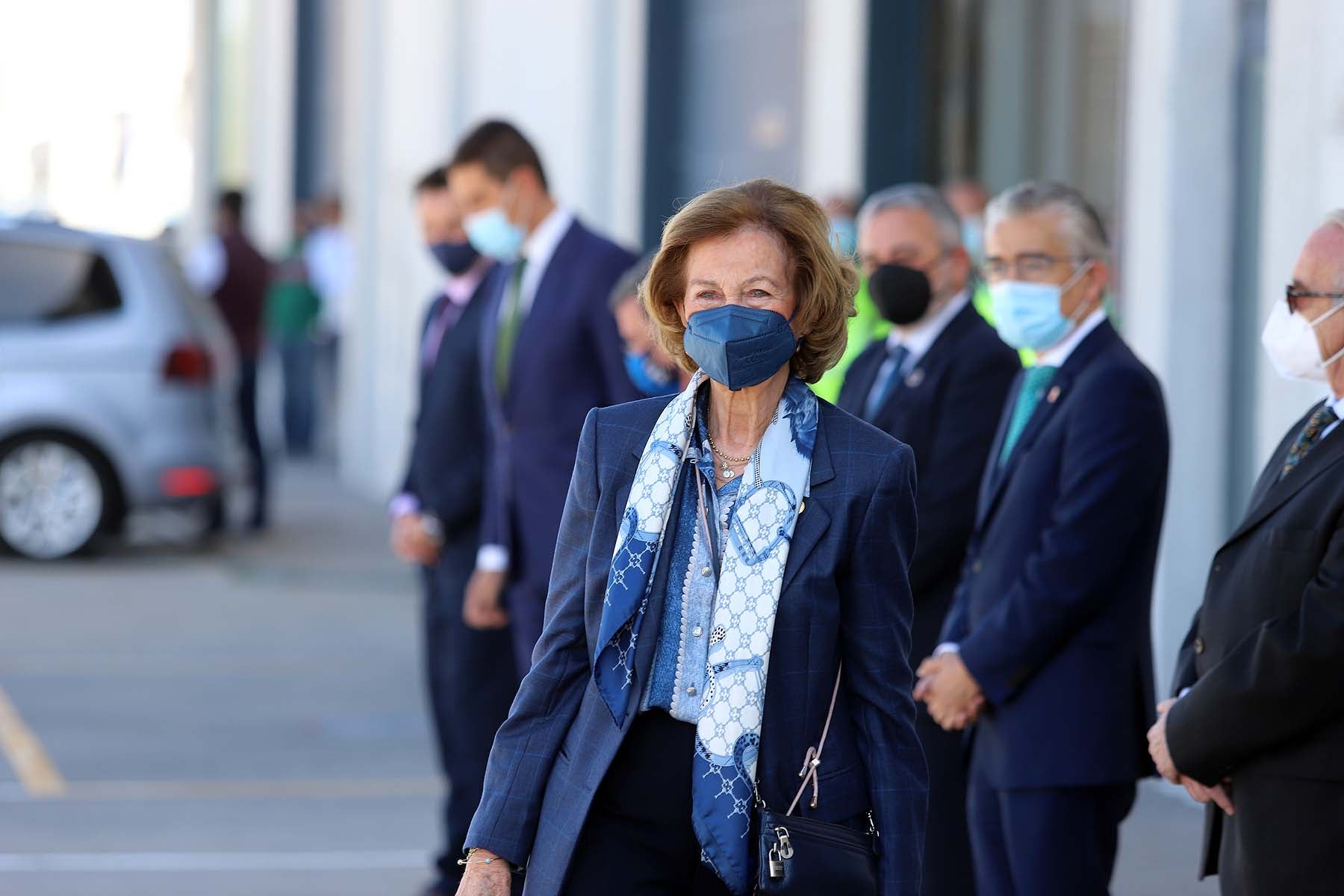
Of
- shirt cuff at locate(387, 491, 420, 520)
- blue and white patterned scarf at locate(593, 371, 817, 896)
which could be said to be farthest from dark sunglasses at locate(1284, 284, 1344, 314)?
shirt cuff at locate(387, 491, 420, 520)

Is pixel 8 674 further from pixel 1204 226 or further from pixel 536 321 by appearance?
pixel 1204 226

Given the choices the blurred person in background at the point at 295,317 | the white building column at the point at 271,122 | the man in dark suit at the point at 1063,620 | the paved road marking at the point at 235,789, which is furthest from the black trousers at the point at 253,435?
the man in dark suit at the point at 1063,620

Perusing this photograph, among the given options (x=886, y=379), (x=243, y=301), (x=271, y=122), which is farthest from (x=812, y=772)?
(x=271, y=122)

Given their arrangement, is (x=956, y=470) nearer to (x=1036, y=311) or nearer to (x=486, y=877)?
(x=1036, y=311)

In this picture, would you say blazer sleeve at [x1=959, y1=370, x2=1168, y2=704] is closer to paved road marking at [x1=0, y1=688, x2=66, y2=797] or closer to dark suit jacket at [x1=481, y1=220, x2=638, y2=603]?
dark suit jacket at [x1=481, y1=220, x2=638, y2=603]

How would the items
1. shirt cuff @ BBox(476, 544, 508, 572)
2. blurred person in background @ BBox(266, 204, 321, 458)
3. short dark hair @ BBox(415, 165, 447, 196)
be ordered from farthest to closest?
blurred person in background @ BBox(266, 204, 321, 458) < short dark hair @ BBox(415, 165, 447, 196) < shirt cuff @ BBox(476, 544, 508, 572)

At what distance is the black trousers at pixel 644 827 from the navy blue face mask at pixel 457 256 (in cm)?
366

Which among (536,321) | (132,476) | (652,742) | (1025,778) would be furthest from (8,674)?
(652,742)

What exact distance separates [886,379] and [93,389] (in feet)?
27.1

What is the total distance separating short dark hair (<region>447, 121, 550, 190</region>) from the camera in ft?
19.7

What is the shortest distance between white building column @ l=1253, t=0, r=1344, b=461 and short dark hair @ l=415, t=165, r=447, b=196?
2.64 m

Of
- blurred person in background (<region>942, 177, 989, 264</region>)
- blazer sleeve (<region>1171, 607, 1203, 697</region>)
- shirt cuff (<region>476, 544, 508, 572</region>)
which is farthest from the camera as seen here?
blurred person in background (<region>942, 177, 989, 264</region>)

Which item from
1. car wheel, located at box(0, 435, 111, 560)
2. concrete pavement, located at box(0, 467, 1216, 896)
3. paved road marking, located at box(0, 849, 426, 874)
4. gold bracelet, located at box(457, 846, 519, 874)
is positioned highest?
gold bracelet, located at box(457, 846, 519, 874)

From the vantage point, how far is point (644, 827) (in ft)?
10.1
